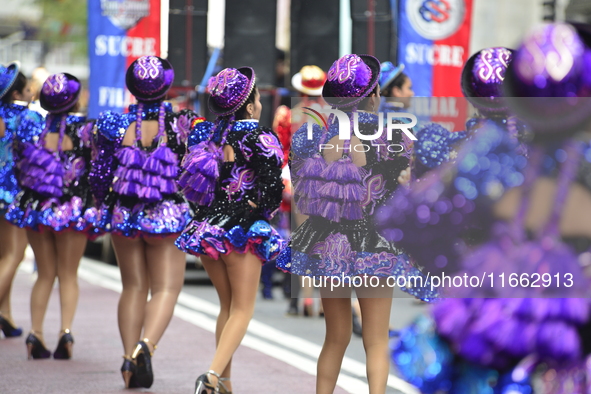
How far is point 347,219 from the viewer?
195 inches

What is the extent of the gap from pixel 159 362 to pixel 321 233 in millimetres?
3030

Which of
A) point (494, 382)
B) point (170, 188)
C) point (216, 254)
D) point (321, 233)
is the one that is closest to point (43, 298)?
point (170, 188)

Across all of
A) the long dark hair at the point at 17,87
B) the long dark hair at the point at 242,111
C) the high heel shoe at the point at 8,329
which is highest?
the long dark hair at the point at 242,111

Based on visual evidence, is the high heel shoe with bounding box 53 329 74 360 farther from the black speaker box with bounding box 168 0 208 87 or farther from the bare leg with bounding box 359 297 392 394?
the black speaker box with bounding box 168 0 208 87

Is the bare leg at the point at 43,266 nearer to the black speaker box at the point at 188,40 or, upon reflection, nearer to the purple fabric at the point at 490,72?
the purple fabric at the point at 490,72

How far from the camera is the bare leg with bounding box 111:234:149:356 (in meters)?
6.73

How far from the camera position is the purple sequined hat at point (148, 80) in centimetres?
659

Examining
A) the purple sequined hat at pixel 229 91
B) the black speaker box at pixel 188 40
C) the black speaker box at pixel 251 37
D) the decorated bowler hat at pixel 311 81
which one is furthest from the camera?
the black speaker box at pixel 251 37

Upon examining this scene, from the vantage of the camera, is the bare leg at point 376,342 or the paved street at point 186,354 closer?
the bare leg at point 376,342

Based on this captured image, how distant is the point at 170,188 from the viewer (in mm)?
6648

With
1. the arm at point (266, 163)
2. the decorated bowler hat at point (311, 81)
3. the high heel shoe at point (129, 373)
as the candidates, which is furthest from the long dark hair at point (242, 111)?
the decorated bowler hat at point (311, 81)

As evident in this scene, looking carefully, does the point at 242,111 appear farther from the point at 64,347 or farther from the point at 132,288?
the point at 64,347

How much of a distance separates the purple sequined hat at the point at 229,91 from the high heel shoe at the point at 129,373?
5.94 feet

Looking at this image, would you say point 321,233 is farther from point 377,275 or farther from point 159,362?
point 159,362
